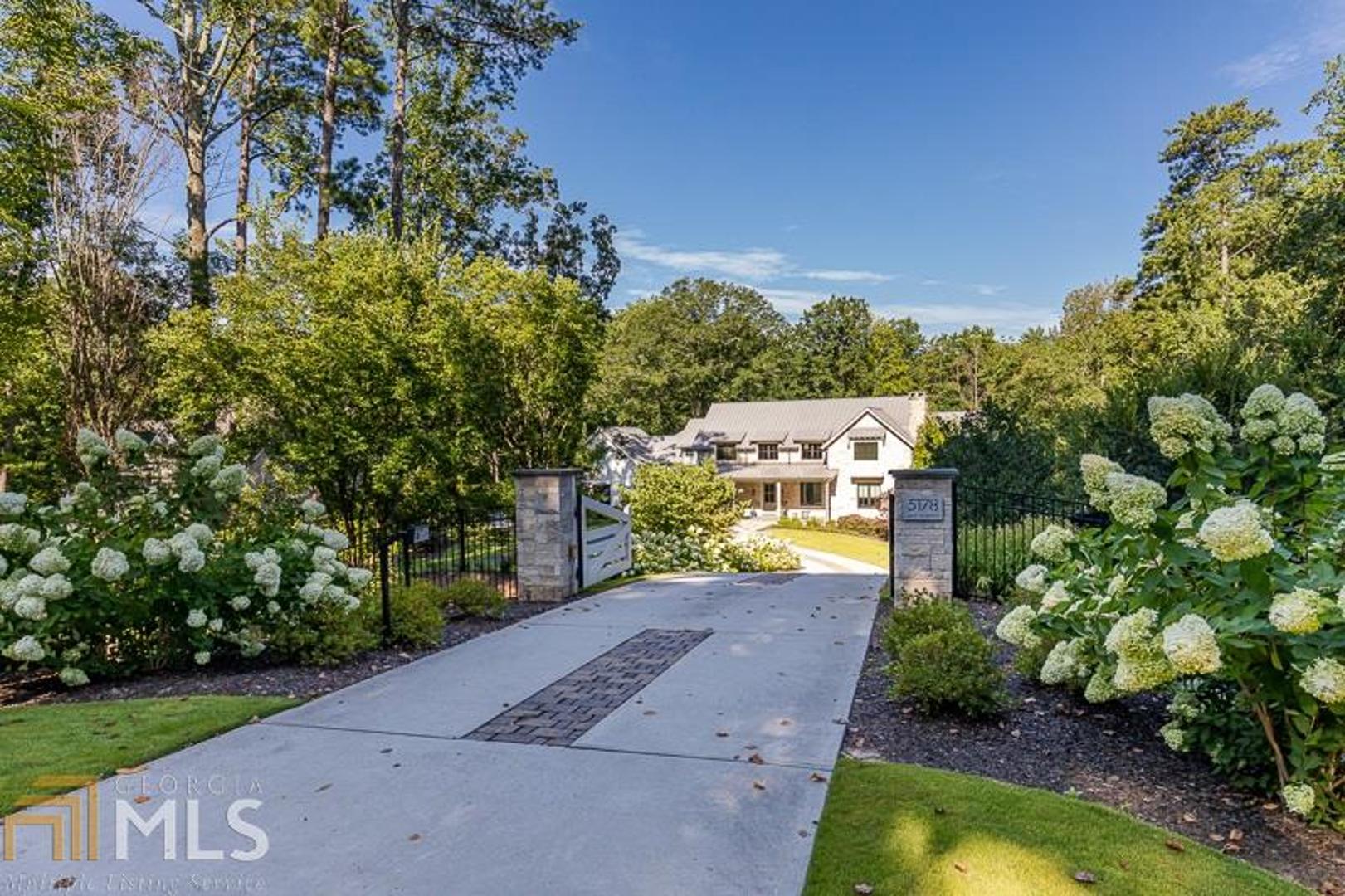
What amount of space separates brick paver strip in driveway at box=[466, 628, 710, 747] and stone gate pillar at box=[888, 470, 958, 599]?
2431 millimetres

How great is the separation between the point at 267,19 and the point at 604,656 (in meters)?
16.8

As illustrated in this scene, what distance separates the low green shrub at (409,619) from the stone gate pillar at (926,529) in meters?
4.76

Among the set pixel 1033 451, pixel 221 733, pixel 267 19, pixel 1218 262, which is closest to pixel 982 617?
pixel 221 733

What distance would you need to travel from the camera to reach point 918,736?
13.5ft

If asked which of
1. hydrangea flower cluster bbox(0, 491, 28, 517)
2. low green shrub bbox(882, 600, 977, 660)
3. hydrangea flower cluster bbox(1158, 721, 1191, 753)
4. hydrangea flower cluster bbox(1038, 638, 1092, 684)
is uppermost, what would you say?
hydrangea flower cluster bbox(0, 491, 28, 517)

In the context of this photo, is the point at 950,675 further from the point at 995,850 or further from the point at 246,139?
the point at 246,139

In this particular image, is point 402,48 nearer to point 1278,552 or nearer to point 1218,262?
point 1278,552

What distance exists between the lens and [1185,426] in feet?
10.6

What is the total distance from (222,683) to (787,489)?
32416 millimetres

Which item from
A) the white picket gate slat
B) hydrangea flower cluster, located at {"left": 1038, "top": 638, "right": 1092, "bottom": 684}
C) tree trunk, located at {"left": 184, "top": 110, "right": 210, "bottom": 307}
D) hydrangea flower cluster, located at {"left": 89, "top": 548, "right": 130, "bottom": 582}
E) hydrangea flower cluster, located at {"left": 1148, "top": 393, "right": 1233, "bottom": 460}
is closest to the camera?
hydrangea flower cluster, located at {"left": 1148, "top": 393, "right": 1233, "bottom": 460}

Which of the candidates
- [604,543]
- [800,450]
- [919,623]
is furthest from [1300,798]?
[800,450]

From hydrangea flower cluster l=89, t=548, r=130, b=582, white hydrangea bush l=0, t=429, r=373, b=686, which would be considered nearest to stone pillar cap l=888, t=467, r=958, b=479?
white hydrangea bush l=0, t=429, r=373, b=686

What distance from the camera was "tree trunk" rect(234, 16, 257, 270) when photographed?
1508cm

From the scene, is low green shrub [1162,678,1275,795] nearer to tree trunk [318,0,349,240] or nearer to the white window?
tree trunk [318,0,349,240]
